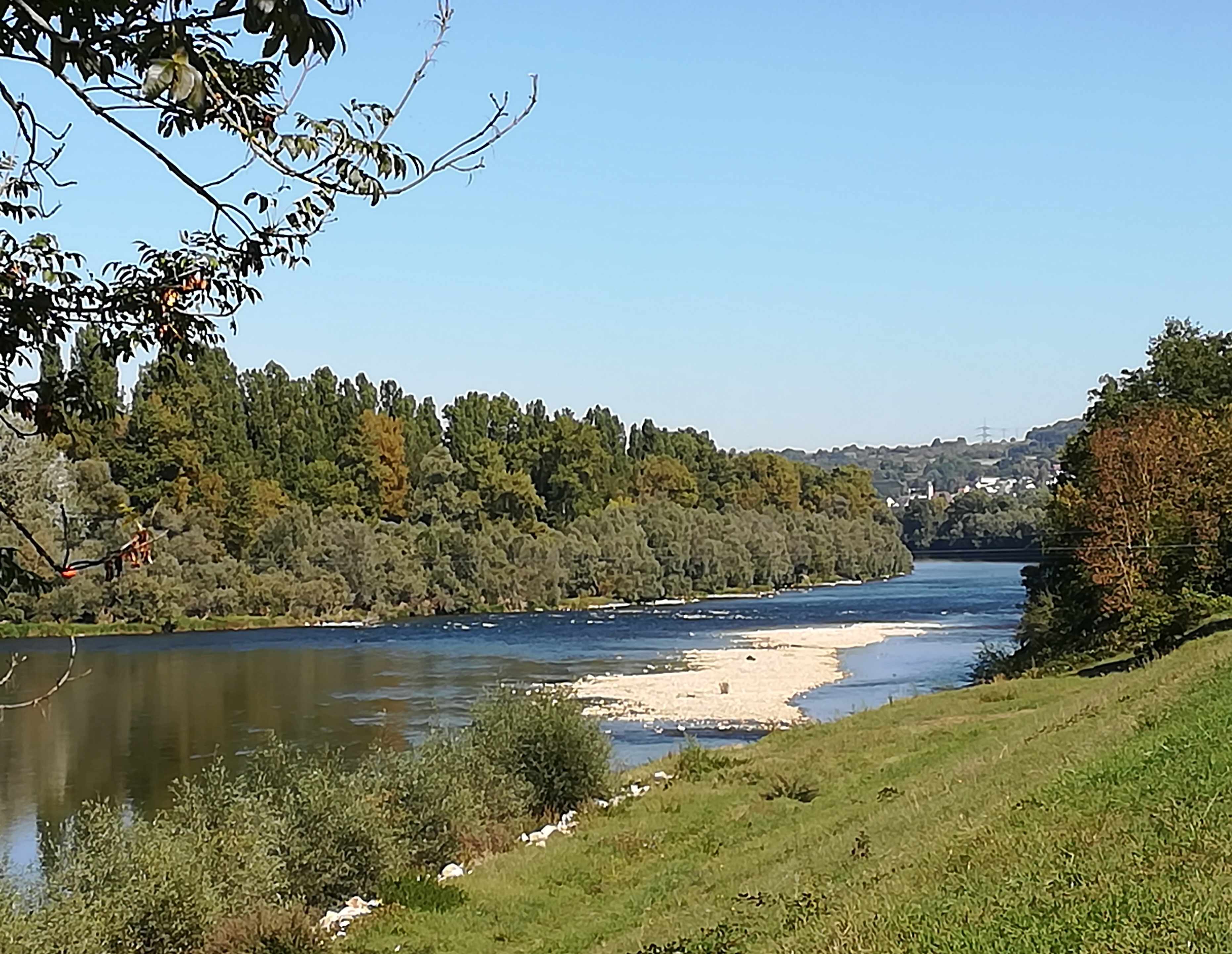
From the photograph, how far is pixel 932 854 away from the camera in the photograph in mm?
9641

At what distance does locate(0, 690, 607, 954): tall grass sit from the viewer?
1545cm

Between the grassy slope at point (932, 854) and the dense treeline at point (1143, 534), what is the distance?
1039 cm

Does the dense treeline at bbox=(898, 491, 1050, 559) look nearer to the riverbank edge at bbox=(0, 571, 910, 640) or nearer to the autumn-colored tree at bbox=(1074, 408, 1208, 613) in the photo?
the riverbank edge at bbox=(0, 571, 910, 640)

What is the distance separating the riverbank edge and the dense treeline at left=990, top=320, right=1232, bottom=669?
122 ft

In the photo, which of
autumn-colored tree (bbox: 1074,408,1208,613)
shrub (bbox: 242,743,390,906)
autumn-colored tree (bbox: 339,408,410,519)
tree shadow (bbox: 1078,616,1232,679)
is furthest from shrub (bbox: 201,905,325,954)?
autumn-colored tree (bbox: 339,408,410,519)

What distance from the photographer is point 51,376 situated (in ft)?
17.6

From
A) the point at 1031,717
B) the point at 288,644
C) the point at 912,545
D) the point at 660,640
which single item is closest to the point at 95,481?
the point at 288,644

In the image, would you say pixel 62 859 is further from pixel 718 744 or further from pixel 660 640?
pixel 660 640

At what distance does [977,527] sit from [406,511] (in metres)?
89.9

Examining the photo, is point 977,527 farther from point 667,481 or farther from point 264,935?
point 264,935

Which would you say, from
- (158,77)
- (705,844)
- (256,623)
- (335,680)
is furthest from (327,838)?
(256,623)

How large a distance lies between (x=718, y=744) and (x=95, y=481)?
4303cm

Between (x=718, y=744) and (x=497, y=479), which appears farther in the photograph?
(x=497, y=479)

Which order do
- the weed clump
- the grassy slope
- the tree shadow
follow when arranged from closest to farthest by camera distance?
the grassy slope
the weed clump
the tree shadow
